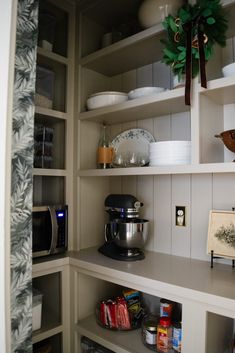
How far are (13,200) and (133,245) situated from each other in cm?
74

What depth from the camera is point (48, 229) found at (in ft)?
5.36

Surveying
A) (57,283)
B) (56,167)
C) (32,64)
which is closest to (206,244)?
(57,283)

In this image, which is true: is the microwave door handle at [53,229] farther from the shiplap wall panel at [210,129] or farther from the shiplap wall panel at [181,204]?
the shiplap wall panel at [210,129]

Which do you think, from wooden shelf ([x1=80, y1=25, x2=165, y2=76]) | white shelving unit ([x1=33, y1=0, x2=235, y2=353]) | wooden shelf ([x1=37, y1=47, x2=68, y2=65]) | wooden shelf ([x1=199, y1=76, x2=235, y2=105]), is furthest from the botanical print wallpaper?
wooden shelf ([x1=199, y1=76, x2=235, y2=105])

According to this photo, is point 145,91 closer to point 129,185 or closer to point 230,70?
point 230,70

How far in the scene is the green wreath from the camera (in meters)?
1.21

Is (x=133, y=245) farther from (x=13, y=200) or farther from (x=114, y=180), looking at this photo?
(x=13, y=200)

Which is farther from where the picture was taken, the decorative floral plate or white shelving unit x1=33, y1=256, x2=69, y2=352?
the decorative floral plate

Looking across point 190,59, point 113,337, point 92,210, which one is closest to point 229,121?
point 190,59

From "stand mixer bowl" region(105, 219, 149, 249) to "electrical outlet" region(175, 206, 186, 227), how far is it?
0.18 m

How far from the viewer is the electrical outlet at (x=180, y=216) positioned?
1619 mm

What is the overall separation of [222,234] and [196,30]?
0.94 metres

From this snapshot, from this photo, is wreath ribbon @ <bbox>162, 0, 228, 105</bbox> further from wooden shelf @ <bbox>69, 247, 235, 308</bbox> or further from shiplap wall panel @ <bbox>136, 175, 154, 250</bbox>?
wooden shelf @ <bbox>69, 247, 235, 308</bbox>

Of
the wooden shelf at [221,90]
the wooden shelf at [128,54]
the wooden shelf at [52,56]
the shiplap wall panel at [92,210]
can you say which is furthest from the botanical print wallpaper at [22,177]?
the wooden shelf at [221,90]
